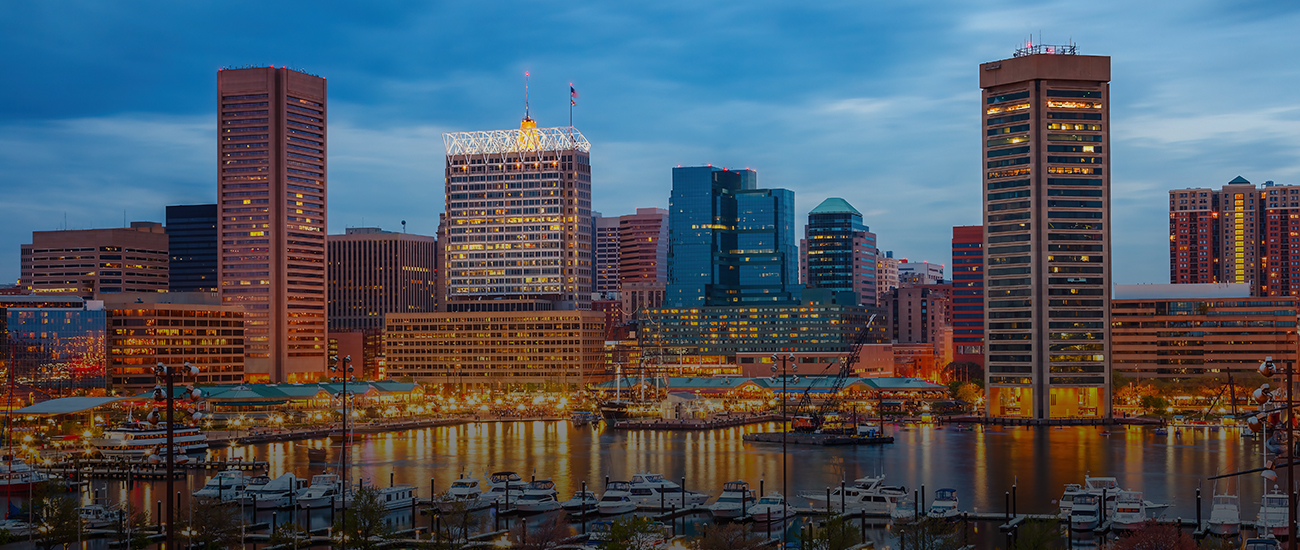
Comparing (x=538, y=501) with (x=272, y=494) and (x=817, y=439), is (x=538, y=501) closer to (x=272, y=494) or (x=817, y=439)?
(x=272, y=494)

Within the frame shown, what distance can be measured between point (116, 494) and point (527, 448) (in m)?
47.0

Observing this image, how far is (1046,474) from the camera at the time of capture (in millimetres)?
108812

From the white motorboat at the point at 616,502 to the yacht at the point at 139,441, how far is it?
2148 inches

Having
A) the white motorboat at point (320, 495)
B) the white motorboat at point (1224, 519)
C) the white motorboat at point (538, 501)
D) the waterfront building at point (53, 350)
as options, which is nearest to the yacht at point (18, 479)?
the white motorboat at point (320, 495)

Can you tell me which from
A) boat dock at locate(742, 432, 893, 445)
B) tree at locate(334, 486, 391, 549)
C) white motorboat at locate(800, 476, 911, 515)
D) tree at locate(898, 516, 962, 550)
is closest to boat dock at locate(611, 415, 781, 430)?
boat dock at locate(742, 432, 893, 445)

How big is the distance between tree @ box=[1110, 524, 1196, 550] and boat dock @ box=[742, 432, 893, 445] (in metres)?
86.2

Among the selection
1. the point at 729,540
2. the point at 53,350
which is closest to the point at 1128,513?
the point at 729,540

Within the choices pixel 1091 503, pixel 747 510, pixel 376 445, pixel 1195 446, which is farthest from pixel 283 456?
pixel 1195 446

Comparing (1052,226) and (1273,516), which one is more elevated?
(1052,226)

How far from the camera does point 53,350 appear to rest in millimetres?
190875

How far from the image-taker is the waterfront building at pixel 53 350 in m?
185

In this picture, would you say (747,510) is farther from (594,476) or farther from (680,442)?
(680,442)

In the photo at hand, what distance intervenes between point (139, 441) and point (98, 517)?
4988 cm

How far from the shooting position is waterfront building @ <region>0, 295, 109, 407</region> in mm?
184875
